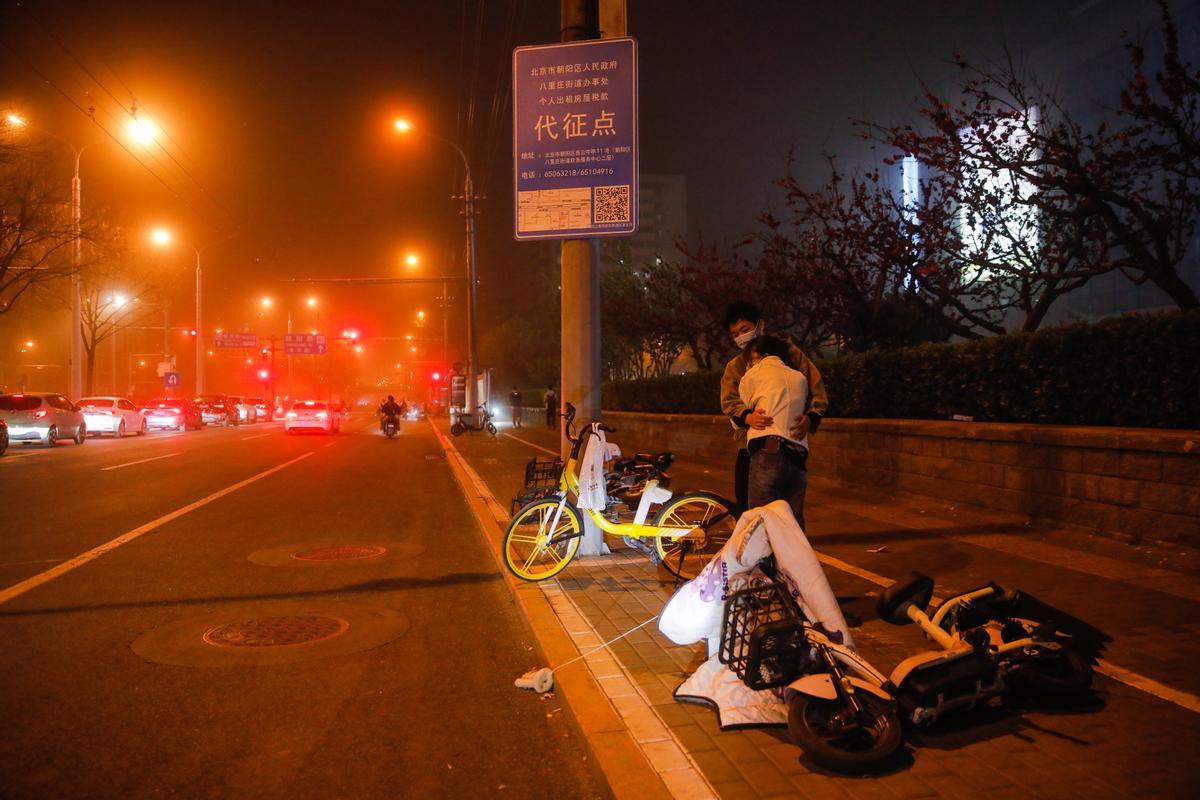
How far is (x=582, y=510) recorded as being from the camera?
725cm

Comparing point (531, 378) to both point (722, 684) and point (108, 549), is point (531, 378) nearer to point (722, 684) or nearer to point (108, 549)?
point (108, 549)

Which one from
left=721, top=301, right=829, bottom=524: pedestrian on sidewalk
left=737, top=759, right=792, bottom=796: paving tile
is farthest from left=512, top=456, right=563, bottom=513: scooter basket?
left=737, top=759, right=792, bottom=796: paving tile

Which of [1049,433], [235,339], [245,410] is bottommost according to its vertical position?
[245,410]

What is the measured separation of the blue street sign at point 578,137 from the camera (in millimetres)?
7602

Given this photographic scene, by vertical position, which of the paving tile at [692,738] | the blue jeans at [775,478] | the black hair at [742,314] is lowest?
the paving tile at [692,738]

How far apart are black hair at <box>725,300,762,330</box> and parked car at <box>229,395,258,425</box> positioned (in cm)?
4811

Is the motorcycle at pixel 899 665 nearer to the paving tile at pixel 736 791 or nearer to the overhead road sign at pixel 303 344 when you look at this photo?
the paving tile at pixel 736 791

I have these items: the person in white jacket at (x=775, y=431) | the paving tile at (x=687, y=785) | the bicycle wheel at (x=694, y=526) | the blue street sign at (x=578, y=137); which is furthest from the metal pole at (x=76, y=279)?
the paving tile at (x=687, y=785)

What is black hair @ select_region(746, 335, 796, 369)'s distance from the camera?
207 inches

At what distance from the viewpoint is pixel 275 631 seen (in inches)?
226

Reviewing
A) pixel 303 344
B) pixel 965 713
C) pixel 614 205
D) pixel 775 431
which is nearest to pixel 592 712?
pixel 965 713

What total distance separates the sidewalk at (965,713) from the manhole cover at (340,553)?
4.00 ft

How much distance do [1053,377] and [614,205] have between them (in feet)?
16.5

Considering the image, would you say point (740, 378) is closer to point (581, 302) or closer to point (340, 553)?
point (581, 302)
